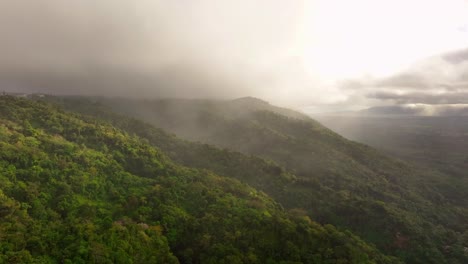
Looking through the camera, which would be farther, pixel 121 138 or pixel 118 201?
pixel 121 138

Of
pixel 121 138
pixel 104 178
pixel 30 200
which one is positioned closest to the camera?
pixel 30 200

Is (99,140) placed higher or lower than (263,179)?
higher

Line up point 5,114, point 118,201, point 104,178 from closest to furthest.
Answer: point 118,201
point 104,178
point 5,114

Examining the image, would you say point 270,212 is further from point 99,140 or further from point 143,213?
point 99,140

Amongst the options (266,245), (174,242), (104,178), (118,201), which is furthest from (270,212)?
(104,178)

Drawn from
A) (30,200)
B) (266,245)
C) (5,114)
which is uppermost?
(5,114)

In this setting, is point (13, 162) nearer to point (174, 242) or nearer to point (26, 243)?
point (26, 243)

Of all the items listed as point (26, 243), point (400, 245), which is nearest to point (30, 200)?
point (26, 243)
